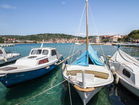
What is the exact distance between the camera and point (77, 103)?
19.0 ft

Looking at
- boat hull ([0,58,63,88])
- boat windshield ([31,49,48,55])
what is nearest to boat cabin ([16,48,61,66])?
boat windshield ([31,49,48,55])

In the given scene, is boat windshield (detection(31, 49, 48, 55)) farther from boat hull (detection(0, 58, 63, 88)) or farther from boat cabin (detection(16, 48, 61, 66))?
boat hull (detection(0, 58, 63, 88))

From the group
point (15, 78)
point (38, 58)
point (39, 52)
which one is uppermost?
point (39, 52)

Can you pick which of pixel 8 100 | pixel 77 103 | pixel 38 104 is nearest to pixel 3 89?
pixel 8 100

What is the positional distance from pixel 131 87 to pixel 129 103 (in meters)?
1.10

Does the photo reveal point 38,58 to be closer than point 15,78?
No

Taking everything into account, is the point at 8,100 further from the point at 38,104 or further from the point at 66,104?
the point at 66,104

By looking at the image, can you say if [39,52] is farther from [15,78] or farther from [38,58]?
[15,78]

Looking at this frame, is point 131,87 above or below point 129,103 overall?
above

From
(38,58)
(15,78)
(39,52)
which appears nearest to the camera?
(15,78)

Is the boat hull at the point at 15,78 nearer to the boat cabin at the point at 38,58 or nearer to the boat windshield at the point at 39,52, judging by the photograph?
the boat cabin at the point at 38,58

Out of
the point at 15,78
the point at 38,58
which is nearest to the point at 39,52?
the point at 38,58

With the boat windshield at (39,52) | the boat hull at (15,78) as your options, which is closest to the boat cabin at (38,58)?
the boat windshield at (39,52)

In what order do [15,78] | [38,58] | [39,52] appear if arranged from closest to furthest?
[15,78] → [38,58] → [39,52]
